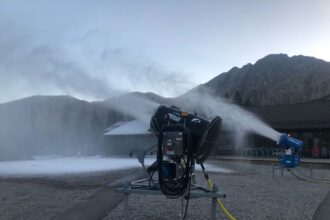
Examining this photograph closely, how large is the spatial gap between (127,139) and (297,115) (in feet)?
73.2

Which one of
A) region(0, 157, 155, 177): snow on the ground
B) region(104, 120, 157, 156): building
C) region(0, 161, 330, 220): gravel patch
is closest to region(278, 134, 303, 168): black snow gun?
region(0, 161, 330, 220): gravel patch

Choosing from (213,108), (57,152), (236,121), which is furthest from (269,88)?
(213,108)

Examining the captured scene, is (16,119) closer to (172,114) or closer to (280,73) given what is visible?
(172,114)

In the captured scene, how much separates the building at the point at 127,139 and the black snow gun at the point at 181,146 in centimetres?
4338

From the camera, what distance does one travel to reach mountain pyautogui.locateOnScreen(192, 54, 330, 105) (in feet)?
472

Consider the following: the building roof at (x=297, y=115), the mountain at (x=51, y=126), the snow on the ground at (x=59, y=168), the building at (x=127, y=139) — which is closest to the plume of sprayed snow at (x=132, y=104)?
the snow on the ground at (x=59, y=168)

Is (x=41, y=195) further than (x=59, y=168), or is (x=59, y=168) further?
(x=59, y=168)

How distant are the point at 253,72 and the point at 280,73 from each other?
51.8ft

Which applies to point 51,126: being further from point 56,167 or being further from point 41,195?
point 41,195

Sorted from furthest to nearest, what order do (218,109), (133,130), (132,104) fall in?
(133,130) < (218,109) < (132,104)

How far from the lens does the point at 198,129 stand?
8969 mm

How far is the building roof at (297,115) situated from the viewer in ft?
134

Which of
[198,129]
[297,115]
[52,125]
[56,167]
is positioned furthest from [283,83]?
[198,129]

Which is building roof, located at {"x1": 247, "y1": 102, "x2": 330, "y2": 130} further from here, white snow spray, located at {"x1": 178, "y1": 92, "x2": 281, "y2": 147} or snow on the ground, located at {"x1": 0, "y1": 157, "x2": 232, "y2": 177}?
snow on the ground, located at {"x1": 0, "y1": 157, "x2": 232, "y2": 177}
